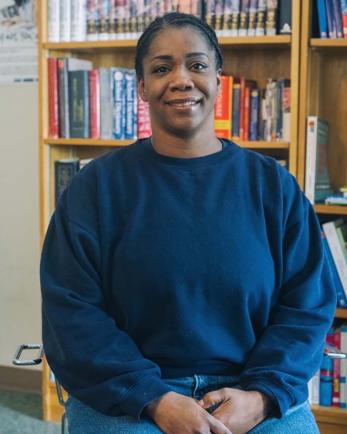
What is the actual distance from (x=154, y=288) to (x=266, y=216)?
0.29 m

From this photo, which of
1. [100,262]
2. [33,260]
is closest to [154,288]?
[100,262]

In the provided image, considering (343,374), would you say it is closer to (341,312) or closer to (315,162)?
(341,312)

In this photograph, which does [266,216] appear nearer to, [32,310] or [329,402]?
[329,402]

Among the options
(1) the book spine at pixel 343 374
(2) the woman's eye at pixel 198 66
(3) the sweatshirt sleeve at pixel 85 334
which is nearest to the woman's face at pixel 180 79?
(2) the woman's eye at pixel 198 66

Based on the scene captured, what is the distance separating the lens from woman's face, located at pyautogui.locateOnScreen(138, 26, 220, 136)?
1.57 metres

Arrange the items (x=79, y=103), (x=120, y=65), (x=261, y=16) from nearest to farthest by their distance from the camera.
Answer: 1. (x=261, y=16)
2. (x=79, y=103)
3. (x=120, y=65)

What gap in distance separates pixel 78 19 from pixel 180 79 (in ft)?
3.69

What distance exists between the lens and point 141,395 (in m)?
1.41

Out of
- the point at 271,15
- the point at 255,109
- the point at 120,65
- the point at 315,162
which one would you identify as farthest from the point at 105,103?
the point at 315,162

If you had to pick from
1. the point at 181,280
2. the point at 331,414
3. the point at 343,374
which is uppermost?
the point at 181,280

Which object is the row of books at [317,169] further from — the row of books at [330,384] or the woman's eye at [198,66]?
the woman's eye at [198,66]

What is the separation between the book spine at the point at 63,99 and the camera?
8.50 feet

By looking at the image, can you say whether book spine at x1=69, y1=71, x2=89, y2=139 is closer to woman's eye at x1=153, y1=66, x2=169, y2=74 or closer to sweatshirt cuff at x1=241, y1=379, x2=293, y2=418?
woman's eye at x1=153, y1=66, x2=169, y2=74

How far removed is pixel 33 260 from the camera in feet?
9.86
